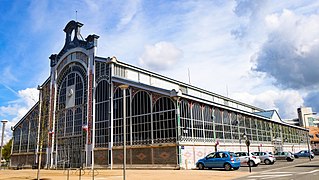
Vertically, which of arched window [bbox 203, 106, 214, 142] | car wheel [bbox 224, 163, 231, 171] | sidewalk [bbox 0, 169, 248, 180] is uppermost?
arched window [bbox 203, 106, 214, 142]

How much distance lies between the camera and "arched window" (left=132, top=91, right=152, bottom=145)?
3238cm

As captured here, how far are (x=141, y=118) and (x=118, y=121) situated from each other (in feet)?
12.2

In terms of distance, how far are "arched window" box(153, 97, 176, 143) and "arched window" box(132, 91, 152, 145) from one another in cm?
85

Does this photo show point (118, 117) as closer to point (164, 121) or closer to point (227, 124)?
point (164, 121)

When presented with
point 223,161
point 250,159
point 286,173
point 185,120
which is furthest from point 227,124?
point 286,173

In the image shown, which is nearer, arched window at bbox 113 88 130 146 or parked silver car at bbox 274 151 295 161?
arched window at bbox 113 88 130 146

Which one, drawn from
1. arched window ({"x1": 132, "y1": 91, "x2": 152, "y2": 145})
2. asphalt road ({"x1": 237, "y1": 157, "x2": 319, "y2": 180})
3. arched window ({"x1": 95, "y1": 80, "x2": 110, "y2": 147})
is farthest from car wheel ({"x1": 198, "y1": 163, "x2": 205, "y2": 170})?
arched window ({"x1": 95, "y1": 80, "x2": 110, "y2": 147})

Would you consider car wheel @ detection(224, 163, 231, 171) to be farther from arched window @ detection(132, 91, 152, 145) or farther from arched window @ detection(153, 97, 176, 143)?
arched window @ detection(132, 91, 152, 145)

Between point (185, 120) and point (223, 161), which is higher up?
point (185, 120)

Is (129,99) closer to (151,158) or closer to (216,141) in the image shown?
(151,158)

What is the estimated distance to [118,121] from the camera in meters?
35.5

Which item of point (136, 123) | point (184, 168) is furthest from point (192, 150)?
point (136, 123)

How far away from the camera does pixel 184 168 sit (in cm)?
2895

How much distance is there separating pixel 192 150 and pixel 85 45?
21.9 m
